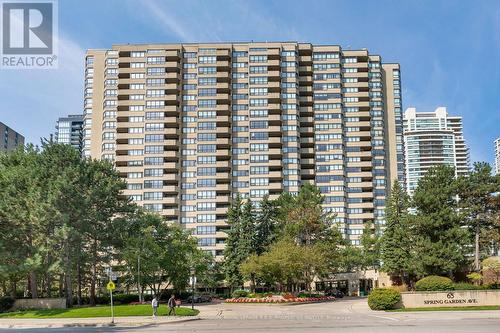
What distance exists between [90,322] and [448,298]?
93.2 feet

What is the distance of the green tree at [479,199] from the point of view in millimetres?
51594

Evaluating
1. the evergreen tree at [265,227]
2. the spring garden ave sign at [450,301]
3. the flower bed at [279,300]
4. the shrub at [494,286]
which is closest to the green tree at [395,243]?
the flower bed at [279,300]

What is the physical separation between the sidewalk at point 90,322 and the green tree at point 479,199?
30.0m

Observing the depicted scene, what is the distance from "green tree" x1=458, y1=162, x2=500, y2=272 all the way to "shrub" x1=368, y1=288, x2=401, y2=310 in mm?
14068

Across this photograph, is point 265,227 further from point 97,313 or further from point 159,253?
point 97,313

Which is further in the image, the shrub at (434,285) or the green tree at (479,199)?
the green tree at (479,199)

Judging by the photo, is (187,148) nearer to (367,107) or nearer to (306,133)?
(306,133)

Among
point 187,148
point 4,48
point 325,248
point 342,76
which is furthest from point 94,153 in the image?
point 4,48

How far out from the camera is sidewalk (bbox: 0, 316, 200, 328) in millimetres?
35031

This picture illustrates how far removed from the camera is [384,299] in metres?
42.5

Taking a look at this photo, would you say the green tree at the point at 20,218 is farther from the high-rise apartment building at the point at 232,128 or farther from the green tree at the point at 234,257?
the high-rise apartment building at the point at 232,128

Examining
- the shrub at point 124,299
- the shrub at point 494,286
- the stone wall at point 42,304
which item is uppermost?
the shrub at point 494,286

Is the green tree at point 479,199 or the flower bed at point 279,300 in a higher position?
the green tree at point 479,199

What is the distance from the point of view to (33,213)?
46.4 m
